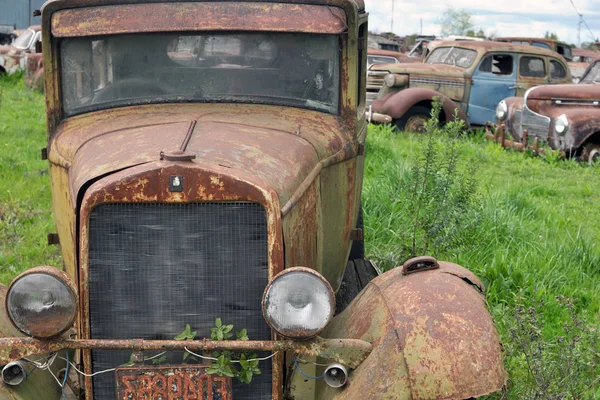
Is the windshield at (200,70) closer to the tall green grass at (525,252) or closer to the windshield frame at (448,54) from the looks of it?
the tall green grass at (525,252)

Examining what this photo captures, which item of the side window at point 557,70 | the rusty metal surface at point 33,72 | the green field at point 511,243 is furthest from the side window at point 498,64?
the rusty metal surface at point 33,72

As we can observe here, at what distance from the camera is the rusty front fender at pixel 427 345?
117 inches

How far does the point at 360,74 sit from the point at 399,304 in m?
1.76

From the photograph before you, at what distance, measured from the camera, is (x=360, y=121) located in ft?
15.1

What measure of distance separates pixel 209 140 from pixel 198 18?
89 cm

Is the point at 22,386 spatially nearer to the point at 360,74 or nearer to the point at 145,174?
the point at 145,174

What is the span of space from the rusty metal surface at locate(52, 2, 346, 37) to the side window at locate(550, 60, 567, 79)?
470 inches

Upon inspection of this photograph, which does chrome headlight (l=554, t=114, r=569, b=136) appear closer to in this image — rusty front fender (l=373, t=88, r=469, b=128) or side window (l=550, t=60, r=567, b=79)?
rusty front fender (l=373, t=88, r=469, b=128)

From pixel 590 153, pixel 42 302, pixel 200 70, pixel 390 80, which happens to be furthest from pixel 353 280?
pixel 390 80

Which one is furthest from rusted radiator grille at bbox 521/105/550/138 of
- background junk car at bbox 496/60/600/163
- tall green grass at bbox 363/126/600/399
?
tall green grass at bbox 363/126/600/399

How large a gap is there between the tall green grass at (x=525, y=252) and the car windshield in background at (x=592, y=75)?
4585mm

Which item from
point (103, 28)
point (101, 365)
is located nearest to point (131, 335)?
point (101, 365)

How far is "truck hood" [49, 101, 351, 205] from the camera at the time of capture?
10.7ft

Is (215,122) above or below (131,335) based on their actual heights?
above
